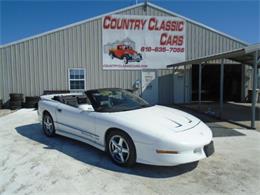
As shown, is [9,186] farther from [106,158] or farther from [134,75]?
[134,75]

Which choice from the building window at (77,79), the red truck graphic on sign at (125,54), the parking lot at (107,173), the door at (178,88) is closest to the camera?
the parking lot at (107,173)

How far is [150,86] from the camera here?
1327 cm

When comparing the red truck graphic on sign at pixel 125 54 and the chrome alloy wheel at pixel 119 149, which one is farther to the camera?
the red truck graphic on sign at pixel 125 54

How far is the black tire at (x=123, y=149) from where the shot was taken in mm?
3562

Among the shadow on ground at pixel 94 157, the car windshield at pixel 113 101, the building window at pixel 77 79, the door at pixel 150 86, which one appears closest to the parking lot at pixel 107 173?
the shadow on ground at pixel 94 157

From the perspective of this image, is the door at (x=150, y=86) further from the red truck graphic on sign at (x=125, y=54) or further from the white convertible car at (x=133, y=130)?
the white convertible car at (x=133, y=130)

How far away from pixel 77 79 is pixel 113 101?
8.40 meters

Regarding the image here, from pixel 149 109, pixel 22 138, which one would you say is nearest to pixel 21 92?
pixel 22 138

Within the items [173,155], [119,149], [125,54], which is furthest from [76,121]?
[125,54]

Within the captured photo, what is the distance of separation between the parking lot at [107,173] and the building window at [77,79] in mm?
7642

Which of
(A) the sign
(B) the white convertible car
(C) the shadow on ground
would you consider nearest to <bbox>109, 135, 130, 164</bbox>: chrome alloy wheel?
(B) the white convertible car

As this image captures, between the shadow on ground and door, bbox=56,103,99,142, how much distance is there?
325mm

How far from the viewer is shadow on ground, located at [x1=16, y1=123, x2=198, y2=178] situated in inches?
140

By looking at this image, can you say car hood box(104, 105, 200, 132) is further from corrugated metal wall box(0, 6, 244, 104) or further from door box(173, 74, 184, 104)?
door box(173, 74, 184, 104)
